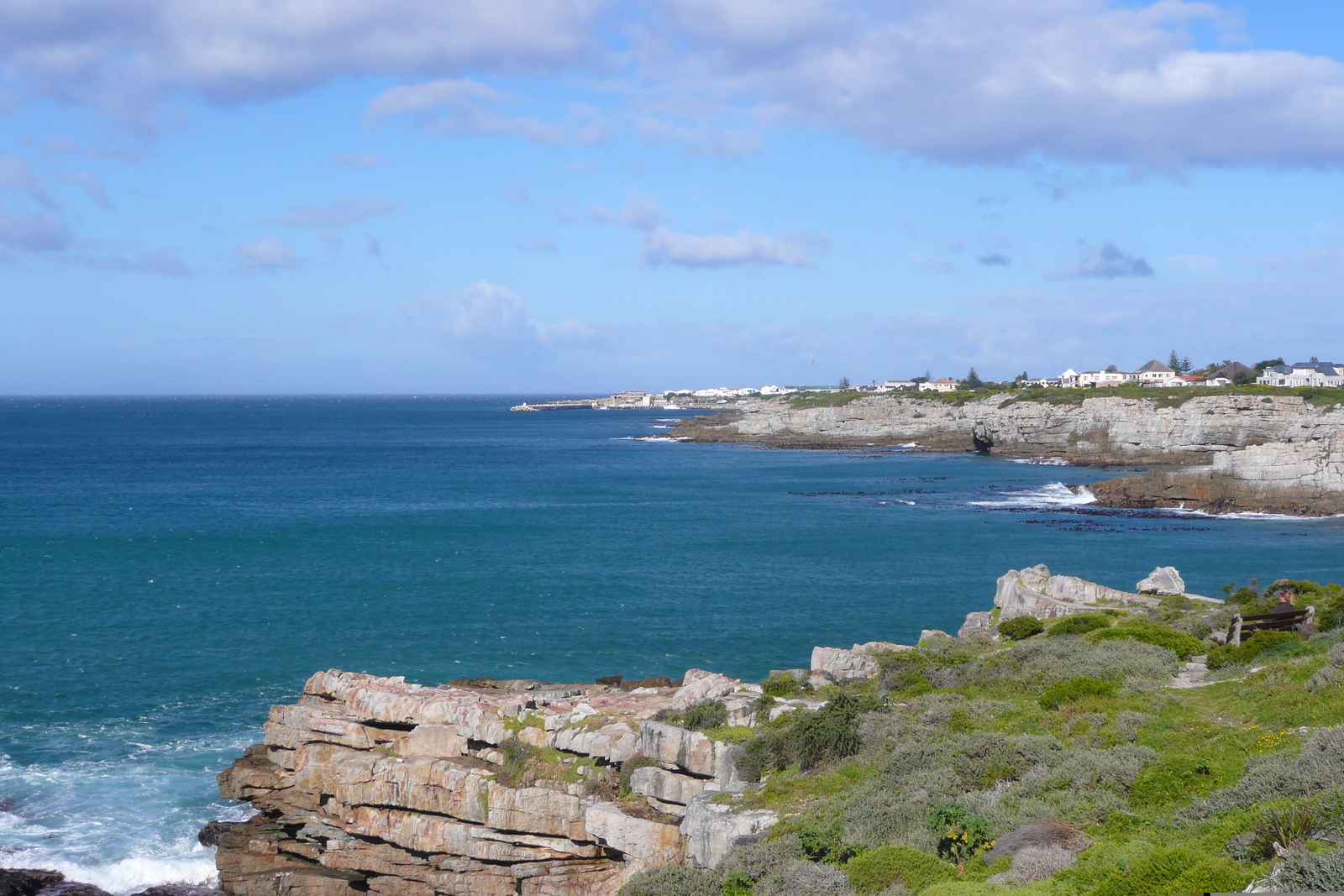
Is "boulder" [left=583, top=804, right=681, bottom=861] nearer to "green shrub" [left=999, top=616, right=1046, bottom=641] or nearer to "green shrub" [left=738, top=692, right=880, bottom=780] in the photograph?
"green shrub" [left=738, top=692, right=880, bottom=780]

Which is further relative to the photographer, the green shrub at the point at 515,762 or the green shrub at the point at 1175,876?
the green shrub at the point at 515,762

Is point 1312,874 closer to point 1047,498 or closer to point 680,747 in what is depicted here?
point 680,747

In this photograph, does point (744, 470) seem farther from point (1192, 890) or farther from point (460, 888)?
point (1192, 890)

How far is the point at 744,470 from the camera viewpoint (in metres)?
119

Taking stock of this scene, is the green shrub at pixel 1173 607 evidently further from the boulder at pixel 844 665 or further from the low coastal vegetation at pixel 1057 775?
the boulder at pixel 844 665

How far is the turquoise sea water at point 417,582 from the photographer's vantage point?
30.9 m

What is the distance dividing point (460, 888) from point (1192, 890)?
57.7 feet

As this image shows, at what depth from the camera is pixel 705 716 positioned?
23.5m

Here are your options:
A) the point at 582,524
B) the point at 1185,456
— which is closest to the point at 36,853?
the point at 582,524

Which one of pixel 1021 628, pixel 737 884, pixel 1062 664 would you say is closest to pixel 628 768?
pixel 737 884

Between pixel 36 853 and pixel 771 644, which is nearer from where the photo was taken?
pixel 36 853

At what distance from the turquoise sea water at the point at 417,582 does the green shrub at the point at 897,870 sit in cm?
1884

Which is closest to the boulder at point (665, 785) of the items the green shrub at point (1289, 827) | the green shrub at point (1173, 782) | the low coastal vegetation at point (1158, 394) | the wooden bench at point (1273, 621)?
the green shrub at point (1173, 782)

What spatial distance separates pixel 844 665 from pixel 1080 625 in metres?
7.47
